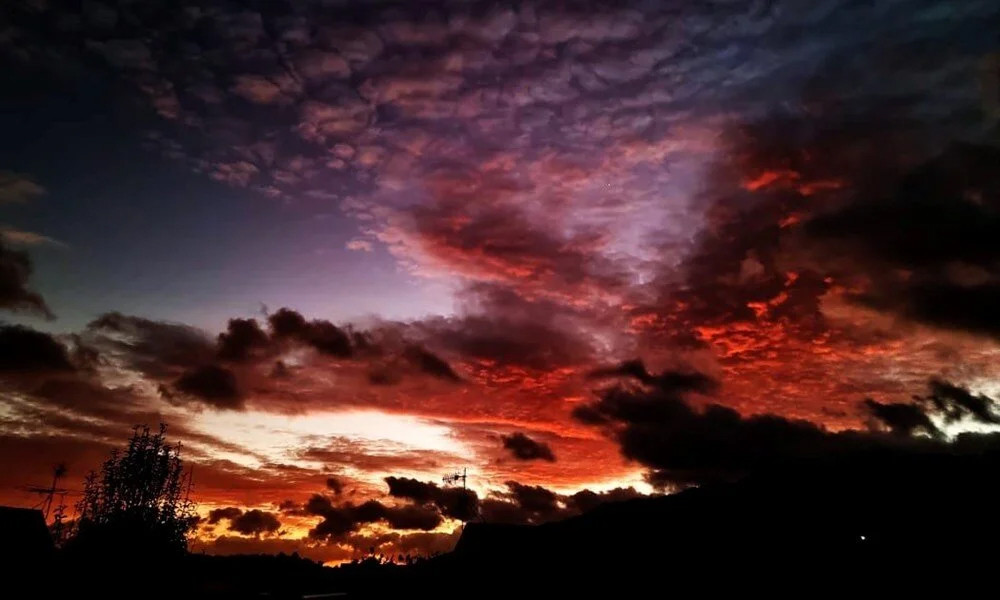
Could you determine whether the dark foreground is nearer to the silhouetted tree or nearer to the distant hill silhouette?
the distant hill silhouette

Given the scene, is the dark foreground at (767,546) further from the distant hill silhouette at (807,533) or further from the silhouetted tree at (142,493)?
the silhouetted tree at (142,493)

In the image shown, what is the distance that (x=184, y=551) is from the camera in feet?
221

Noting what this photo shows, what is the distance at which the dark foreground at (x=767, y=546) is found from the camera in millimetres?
19188

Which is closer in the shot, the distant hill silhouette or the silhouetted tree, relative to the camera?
the distant hill silhouette

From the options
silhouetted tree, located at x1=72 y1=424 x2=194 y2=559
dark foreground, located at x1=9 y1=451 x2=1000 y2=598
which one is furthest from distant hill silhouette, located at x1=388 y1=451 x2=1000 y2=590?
silhouetted tree, located at x1=72 y1=424 x2=194 y2=559

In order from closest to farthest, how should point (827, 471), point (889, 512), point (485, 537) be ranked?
point (889, 512), point (827, 471), point (485, 537)

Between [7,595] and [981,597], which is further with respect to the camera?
[7,595]

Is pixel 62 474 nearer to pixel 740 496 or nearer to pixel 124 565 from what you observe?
pixel 124 565

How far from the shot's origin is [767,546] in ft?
74.1

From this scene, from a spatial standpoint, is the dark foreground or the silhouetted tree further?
the silhouetted tree

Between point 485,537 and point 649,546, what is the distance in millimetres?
16681

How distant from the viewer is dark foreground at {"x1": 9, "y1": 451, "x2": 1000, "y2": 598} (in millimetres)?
19188

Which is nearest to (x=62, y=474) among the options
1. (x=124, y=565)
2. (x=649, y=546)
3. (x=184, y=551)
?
(x=184, y=551)

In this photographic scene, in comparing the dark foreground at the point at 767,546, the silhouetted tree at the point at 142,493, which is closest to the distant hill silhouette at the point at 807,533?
the dark foreground at the point at 767,546
